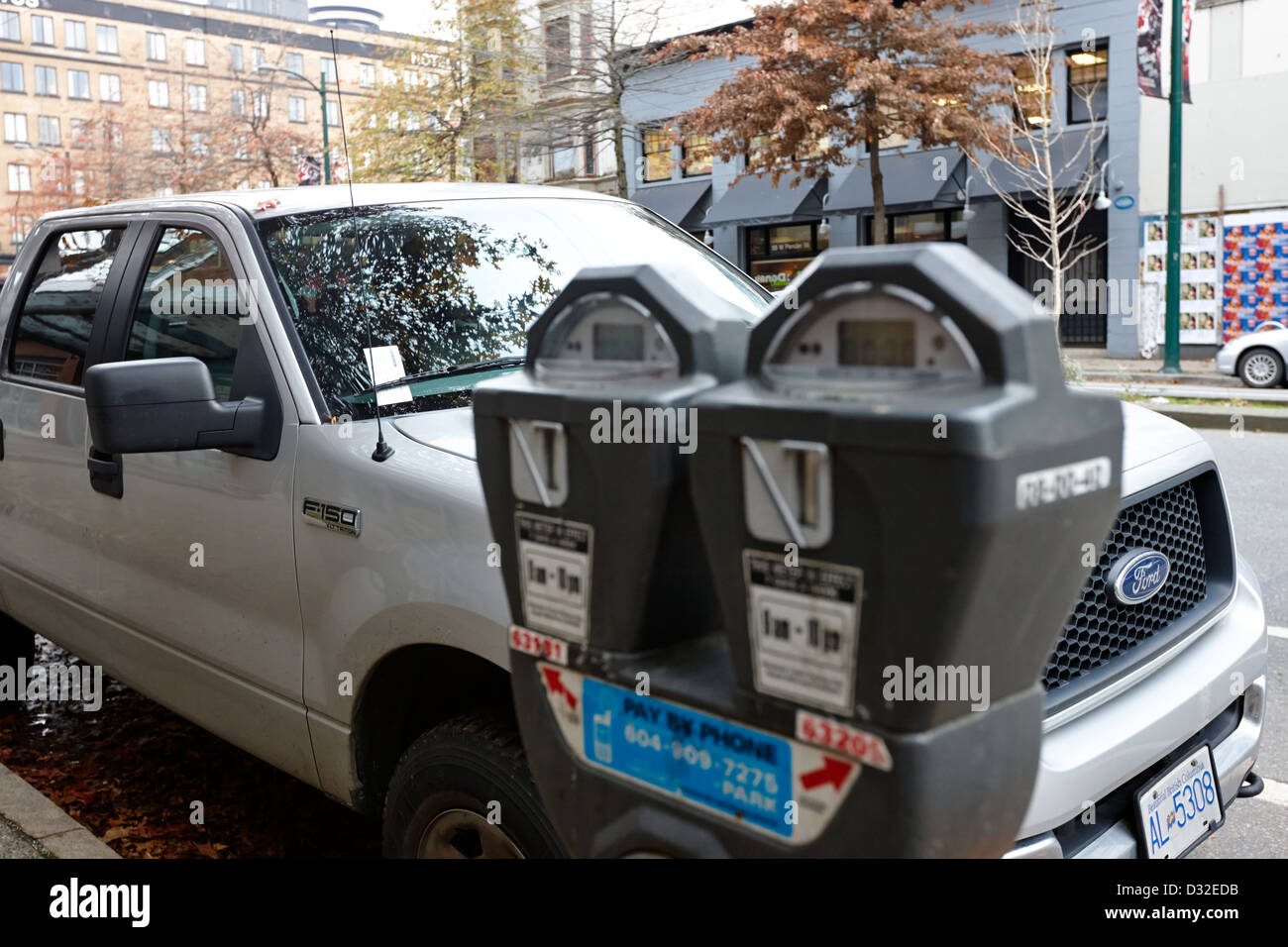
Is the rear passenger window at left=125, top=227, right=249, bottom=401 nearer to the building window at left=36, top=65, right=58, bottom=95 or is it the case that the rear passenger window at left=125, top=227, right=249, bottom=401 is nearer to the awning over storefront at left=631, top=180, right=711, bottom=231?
the awning over storefront at left=631, top=180, right=711, bottom=231

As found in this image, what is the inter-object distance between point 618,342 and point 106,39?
72157 millimetres

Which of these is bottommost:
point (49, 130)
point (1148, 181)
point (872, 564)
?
point (872, 564)

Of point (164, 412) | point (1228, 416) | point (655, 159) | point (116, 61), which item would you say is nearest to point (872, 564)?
point (164, 412)

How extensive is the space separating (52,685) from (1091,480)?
4.96 meters

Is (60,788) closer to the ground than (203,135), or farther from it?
closer to the ground

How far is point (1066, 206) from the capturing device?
21516 millimetres

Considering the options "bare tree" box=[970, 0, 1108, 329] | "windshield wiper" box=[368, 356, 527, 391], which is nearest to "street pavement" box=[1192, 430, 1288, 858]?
"windshield wiper" box=[368, 356, 527, 391]

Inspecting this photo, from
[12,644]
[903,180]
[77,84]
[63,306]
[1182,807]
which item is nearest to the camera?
[1182,807]

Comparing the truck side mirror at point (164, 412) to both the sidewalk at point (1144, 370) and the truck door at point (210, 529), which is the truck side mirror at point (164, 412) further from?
the sidewalk at point (1144, 370)

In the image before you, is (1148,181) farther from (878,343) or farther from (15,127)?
(15,127)

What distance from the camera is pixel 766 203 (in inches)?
1027

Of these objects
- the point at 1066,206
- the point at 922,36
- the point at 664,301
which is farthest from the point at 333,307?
the point at 1066,206
